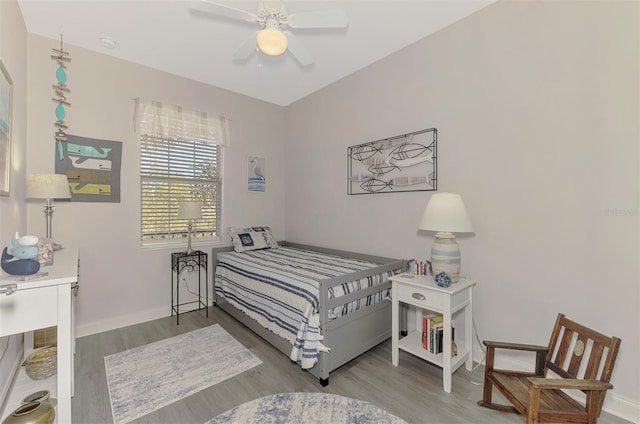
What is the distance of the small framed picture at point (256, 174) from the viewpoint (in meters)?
3.94

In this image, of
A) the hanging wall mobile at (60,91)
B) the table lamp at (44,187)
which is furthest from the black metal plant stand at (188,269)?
the hanging wall mobile at (60,91)

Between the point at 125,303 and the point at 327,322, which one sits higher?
the point at 327,322

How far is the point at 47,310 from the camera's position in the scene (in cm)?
131

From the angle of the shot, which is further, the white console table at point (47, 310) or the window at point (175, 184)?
the window at point (175, 184)

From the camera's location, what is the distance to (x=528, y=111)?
6.62 ft

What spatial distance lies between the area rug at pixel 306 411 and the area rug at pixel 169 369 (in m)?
0.41

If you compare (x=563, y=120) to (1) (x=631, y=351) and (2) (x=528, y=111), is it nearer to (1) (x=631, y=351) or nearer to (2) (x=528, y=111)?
(2) (x=528, y=111)

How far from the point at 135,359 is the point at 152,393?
0.57 m

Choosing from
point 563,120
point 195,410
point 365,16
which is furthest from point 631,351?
point 365,16

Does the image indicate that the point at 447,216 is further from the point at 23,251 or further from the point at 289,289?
the point at 23,251

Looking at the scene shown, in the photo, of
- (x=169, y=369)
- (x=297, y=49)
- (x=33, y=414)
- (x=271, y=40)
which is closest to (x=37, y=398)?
(x=33, y=414)

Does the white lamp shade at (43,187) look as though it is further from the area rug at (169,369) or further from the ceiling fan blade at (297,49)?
the ceiling fan blade at (297,49)

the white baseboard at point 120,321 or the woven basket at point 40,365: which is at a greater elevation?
the woven basket at point 40,365

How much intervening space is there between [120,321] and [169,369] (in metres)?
1.21
